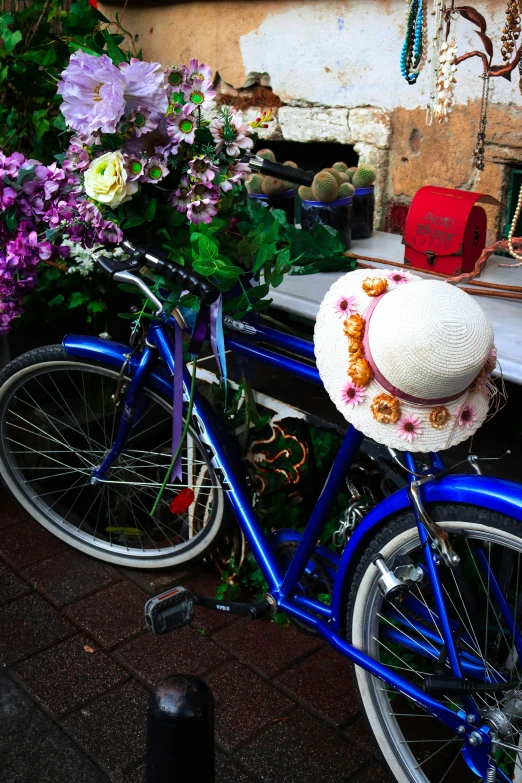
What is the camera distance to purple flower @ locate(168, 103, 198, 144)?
1918mm

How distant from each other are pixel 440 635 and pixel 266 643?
81cm

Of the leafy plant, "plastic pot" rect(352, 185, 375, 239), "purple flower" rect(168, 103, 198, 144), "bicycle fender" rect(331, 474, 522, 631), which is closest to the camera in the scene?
"bicycle fender" rect(331, 474, 522, 631)

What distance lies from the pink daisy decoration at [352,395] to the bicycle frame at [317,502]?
17cm

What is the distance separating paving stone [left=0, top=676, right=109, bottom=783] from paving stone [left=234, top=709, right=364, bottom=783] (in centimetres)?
40

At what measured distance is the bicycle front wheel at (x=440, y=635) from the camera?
5.57 ft

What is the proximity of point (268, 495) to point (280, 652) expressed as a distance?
1.60ft

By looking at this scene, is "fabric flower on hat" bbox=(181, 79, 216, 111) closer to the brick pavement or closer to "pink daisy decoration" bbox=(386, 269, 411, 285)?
"pink daisy decoration" bbox=(386, 269, 411, 285)

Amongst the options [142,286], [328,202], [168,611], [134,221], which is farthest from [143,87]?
[168,611]

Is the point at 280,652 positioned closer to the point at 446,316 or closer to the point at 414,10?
the point at 446,316

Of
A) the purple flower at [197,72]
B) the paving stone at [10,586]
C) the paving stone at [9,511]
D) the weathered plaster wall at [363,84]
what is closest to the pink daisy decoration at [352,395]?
the purple flower at [197,72]

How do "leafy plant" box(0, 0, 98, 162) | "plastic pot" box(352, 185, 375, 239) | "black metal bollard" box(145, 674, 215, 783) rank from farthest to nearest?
"leafy plant" box(0, 0, 98, 162)
"plastic pot" box(352, 185, 375, 239)
"black metal bollard" box(145, 674, 215, 783)

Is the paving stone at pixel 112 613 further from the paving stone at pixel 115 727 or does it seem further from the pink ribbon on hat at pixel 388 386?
the pink ribbon on hat at pixel 388 386

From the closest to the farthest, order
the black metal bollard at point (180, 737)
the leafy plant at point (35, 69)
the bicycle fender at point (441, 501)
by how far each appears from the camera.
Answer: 1. the black metal bollard at point (180, 737)
2. the bicycle fender at point (441, 501)
3. the leafy plant at point (35, 69)

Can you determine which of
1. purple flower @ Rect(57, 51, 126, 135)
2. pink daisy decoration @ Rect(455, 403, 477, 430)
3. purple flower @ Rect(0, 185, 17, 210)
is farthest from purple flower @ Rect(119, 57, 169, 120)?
pink daisy decoration @ Rect(455, 403, 477, 430)
